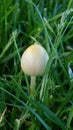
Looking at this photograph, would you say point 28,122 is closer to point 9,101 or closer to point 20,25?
point 9,101

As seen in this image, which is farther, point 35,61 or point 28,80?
point 28,80

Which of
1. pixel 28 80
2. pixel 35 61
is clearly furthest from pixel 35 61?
pixel 28 80

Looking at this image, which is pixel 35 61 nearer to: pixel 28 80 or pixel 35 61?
pixel 35 61

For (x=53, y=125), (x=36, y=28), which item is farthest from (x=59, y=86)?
(x=36, y=28)
